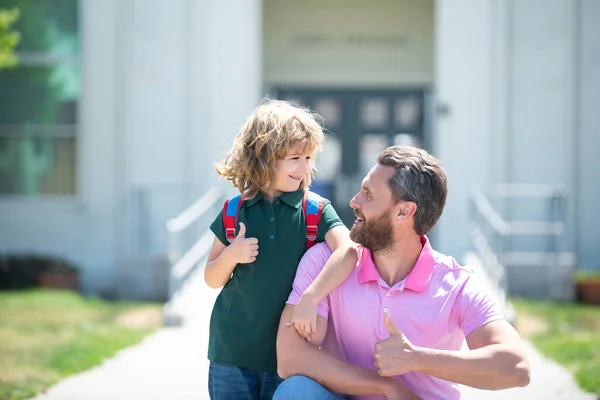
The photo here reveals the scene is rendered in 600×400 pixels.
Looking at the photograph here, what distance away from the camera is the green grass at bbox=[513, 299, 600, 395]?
237 inches

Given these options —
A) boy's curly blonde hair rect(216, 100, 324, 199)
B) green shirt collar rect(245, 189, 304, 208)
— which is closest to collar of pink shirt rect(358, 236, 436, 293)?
green shirt collar rect(245, 189, 304, 208)

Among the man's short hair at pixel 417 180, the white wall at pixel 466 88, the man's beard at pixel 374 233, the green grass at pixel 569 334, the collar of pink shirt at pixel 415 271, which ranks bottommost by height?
the green grass at pixel 569 334

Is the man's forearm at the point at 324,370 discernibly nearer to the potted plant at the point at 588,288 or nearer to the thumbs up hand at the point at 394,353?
the thumbs up hand at the point at 394,353

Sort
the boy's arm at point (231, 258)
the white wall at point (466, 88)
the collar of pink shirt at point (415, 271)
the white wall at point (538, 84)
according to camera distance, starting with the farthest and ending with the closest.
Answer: the white wall at point (538, 84) → the white wall at point (466, 88) → the boy's arm at point (231, 258) → the collar of pink shirt at point (415, 271)

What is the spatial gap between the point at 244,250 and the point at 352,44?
955 cm

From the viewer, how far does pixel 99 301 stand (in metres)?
9.82

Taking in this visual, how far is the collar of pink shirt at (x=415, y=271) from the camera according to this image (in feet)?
9.96

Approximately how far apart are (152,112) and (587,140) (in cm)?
553

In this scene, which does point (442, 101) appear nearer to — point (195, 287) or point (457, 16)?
point (457, 16)

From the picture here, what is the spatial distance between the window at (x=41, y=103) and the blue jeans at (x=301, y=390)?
29.8 feet

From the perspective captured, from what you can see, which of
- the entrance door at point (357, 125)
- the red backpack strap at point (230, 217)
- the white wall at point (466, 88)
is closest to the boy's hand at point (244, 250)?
the red backpack strap at point (230, 217)

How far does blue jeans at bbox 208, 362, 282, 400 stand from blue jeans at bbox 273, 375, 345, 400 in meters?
0.25

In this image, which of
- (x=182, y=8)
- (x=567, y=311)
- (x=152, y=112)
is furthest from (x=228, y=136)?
(x=567, y=311)

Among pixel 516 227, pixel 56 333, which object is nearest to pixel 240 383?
pixel 56 333
